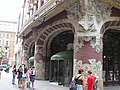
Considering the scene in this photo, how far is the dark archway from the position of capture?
18.5m

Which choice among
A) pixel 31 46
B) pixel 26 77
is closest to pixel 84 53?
pixel 26 77

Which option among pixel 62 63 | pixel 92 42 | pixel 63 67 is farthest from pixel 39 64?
pixel 92 42

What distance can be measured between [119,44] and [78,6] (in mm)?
6325

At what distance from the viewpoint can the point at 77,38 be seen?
1587 centimetres

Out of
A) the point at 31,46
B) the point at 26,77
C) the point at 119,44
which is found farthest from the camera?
the point at 31,46

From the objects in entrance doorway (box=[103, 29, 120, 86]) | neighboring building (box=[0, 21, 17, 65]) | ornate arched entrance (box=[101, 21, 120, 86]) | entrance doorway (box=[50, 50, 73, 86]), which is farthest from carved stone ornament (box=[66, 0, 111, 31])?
neighboring building (box=[0, 21, 17, 65])

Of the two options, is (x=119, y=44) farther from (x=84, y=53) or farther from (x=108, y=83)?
(x=84, y=53)

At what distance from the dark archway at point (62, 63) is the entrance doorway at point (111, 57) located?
115 inches

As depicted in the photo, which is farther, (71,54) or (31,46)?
(31,46)

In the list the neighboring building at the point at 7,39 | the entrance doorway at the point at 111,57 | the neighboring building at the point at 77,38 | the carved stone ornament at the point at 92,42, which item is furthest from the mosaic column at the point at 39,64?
the neighboring building at the point at 7,39

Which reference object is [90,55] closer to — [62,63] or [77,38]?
[77,38]

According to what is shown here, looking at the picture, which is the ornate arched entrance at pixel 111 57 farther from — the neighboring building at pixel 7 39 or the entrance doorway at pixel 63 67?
the neighboring building at pixel 7 39

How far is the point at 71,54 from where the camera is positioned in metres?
18.8

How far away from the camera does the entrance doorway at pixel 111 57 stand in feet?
63.9
